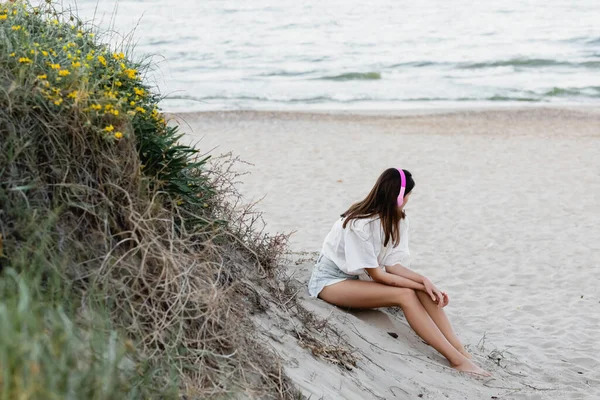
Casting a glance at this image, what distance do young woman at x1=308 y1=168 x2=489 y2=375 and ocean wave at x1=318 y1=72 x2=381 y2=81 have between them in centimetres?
1618

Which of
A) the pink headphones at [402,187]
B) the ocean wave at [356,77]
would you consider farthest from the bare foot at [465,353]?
the ocean wave at [356,77]

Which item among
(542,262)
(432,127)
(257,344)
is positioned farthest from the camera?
(432,127)

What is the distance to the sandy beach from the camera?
4770mm

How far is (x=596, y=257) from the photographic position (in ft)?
25.3

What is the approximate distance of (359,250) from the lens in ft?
17.1

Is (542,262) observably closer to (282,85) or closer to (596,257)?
(596,257)

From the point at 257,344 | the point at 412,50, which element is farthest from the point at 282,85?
the point at 257,344

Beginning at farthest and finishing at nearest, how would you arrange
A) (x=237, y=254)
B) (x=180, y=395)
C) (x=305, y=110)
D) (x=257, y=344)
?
(x=305, y=110), (x=237, y=254), (x=257, y=344), (x=180, y=395)

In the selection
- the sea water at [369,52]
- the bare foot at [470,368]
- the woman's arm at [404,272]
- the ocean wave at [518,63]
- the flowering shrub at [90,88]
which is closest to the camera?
the flowering shrub at [90,88]

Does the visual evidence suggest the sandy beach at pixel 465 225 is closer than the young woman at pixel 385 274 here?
Yes

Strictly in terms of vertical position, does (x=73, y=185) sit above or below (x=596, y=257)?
above

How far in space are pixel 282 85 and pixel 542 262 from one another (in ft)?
44.7

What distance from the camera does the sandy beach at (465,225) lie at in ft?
15.6

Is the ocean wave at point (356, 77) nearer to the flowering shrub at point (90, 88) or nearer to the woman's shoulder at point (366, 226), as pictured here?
the woman's shoulder at point (366, 226)
